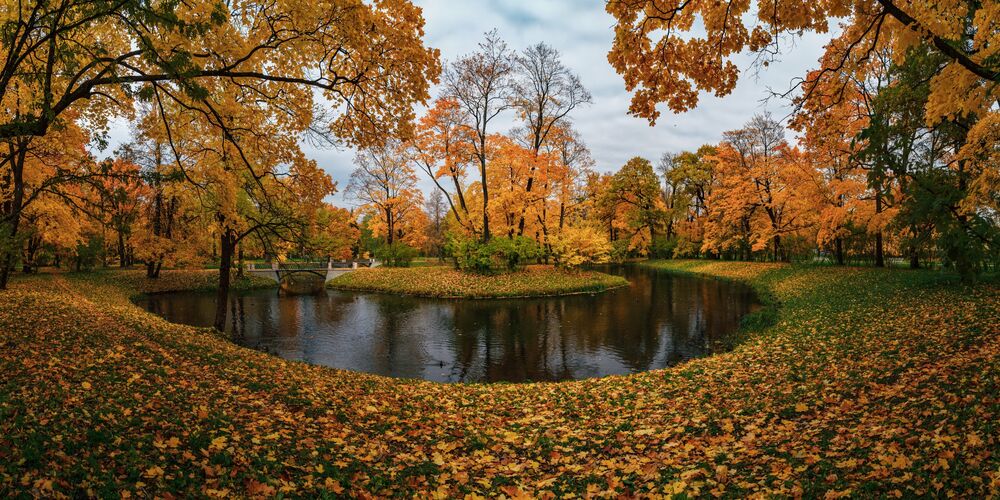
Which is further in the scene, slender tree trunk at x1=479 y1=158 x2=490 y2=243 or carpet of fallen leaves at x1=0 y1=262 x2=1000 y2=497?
slender tree trunk at x1=479 y1=158 x2=490 y2=243

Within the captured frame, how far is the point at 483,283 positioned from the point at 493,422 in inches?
810

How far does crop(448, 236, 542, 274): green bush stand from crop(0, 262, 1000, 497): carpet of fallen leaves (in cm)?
1953

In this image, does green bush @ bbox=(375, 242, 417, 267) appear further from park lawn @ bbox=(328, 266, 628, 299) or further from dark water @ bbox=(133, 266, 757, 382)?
dark water @ bbox=(133, 266, 757, 382)

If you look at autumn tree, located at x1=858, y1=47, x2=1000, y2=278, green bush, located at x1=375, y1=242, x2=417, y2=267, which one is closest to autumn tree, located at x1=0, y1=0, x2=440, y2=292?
autumn tree, located at x1=858, y1=47, x2=1000, y2=278

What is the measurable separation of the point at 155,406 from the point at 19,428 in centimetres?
132

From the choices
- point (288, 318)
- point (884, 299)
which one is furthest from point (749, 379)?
point (288, 318)

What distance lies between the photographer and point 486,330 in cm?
1750

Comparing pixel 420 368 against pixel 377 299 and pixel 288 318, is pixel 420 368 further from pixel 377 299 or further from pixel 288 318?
pixel 377 299

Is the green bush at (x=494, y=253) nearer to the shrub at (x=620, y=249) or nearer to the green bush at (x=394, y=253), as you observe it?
the green bush at (x=394, y=253)

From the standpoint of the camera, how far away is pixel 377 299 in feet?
90.8

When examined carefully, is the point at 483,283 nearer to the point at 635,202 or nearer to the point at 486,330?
the point at 486,330

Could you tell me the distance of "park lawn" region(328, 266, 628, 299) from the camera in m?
26.5

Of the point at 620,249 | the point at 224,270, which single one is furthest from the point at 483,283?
the point at 620,249

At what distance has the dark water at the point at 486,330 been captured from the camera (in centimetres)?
1283
